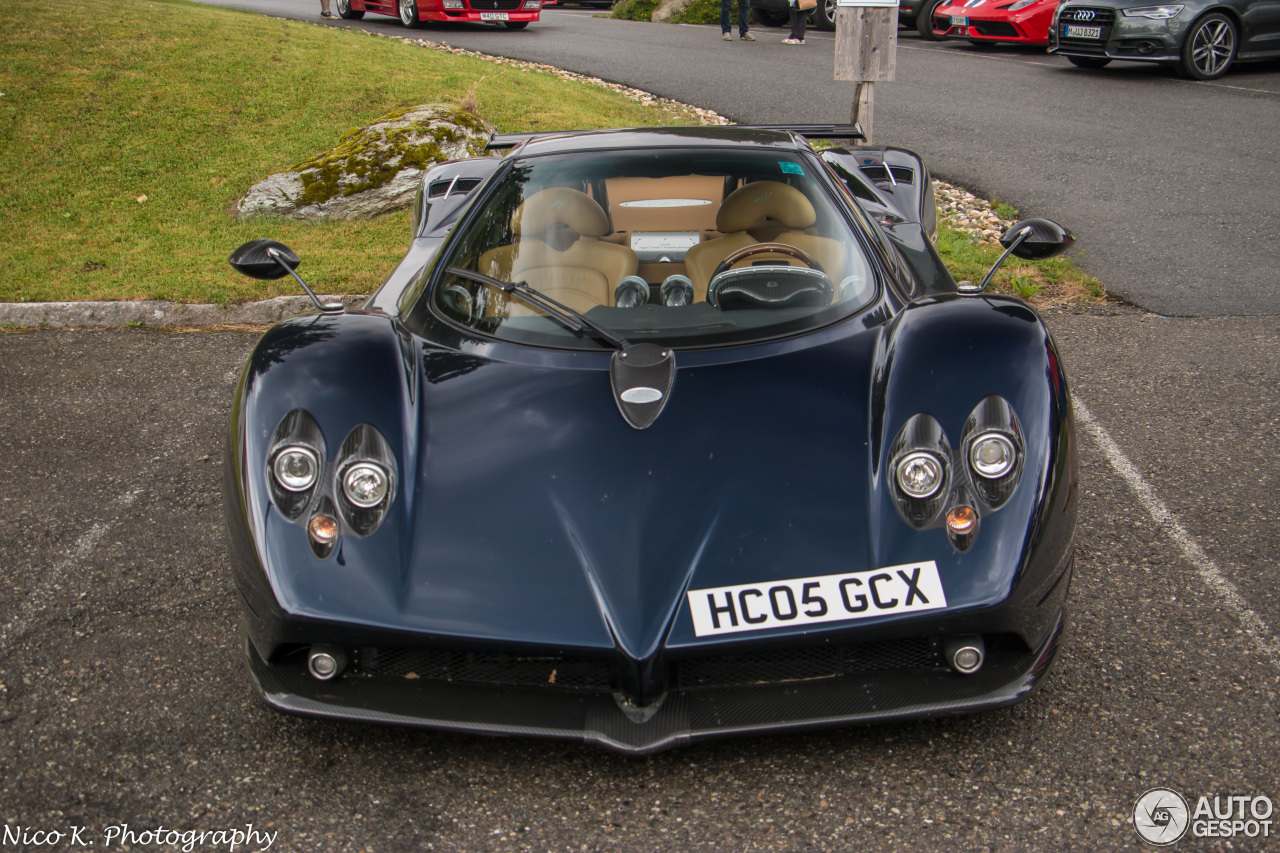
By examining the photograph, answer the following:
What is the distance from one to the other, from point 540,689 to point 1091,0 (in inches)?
452

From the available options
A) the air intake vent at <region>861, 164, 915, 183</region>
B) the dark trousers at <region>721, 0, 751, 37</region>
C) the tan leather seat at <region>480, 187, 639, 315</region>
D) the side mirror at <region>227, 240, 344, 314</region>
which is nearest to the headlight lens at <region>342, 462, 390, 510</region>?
the tan leather seat at <region>480, 187, 639, 315</region>

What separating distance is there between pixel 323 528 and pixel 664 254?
1.79 metres

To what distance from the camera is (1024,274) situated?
5848 millimetres

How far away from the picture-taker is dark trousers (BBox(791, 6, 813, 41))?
15.2m

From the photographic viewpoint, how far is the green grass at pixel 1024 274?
18.3 feet

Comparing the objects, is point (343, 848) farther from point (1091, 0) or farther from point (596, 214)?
point (1091, 0)

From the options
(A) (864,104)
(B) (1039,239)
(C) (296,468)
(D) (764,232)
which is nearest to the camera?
(C) (296,468)

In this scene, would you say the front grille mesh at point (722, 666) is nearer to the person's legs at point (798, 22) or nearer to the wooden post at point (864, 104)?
the wooden post at point (864, 104)

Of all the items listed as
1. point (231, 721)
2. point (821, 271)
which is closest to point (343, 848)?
point (231, 721)

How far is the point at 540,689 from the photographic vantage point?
6.91 ft

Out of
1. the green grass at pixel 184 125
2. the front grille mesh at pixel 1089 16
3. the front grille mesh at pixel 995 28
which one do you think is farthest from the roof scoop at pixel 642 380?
the front grille mesh at pixel 995 28

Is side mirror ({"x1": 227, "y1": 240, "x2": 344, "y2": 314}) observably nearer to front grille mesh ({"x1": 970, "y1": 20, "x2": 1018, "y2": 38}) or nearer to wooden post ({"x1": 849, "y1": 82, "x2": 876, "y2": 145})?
wooden post ({"x1": 849, "y1": 82, "x2": 876, "y2": 145})

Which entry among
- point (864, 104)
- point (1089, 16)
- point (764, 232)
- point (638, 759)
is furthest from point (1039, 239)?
point (1089, 16)

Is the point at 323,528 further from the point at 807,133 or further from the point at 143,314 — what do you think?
the point at 143,314
